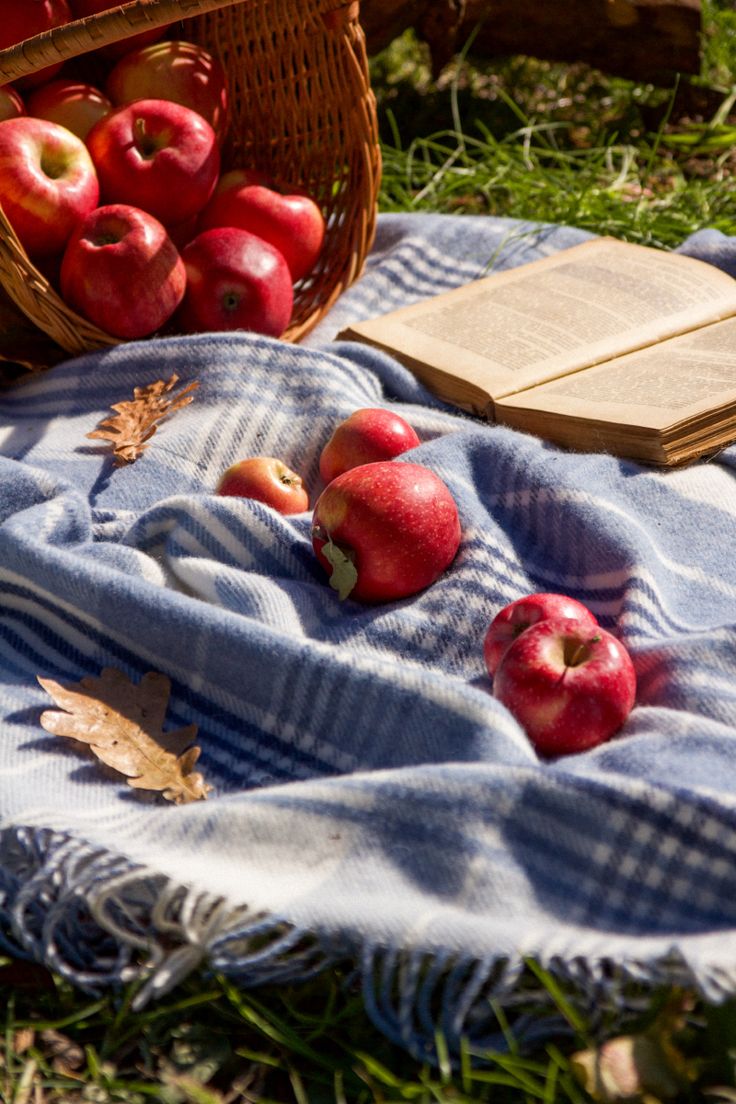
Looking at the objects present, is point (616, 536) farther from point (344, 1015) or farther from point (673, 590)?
point (344, 1015)

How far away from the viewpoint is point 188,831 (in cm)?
130

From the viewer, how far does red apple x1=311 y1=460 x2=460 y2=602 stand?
1688 mm

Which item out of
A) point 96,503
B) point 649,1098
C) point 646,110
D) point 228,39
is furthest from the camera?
point 646,110

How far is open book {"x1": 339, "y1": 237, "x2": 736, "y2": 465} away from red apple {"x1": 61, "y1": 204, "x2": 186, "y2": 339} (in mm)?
410

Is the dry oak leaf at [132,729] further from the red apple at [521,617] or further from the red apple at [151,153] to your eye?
the red apple at [151,153]

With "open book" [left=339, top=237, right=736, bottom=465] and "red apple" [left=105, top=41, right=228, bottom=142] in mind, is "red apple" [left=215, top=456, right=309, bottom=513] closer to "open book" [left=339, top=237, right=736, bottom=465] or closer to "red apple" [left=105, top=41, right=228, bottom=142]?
"open book" [left=339, top=237, right=736, bottom=465]

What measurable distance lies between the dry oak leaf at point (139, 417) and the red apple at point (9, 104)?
0.70 metres

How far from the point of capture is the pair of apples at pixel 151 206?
7.43 feet

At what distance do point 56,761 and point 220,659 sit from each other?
0.24 m

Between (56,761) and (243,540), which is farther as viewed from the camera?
(243,540)

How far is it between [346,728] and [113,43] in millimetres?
1767

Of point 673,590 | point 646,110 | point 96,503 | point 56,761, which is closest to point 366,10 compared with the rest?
point 646,110

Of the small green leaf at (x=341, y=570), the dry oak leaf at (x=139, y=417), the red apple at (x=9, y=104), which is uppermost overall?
the red apple at (x=9, y=104)

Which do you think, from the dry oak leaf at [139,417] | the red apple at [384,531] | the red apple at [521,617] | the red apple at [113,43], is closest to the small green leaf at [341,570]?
the red apple at [384,531]
